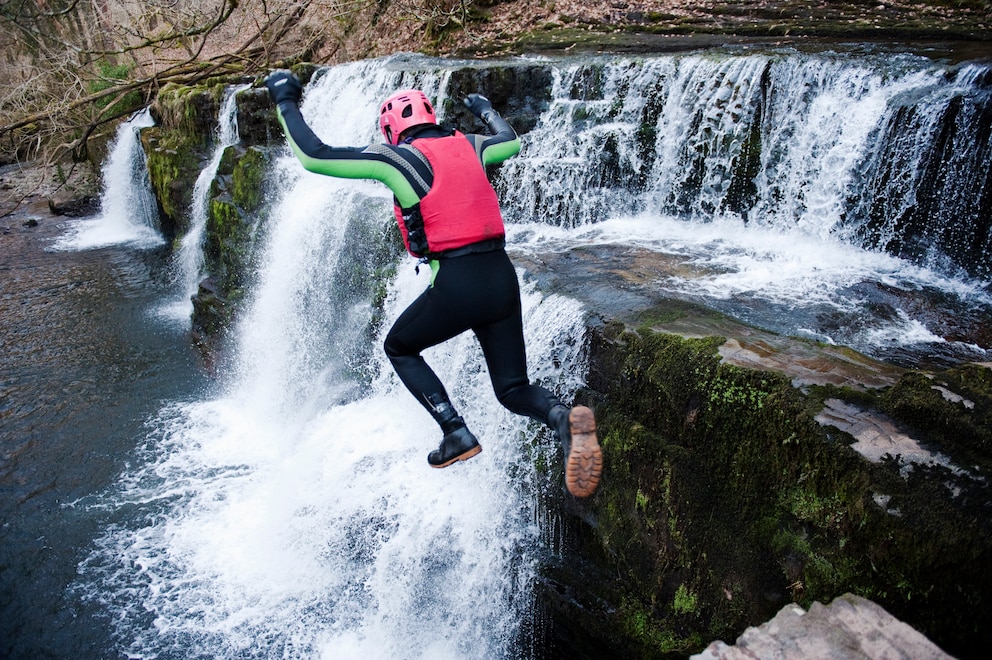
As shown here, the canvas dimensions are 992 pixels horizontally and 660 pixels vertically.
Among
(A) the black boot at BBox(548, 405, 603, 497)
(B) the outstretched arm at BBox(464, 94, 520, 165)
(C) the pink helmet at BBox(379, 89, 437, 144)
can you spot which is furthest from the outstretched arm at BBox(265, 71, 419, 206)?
(A) the black boot at BBox(548, 405, 603, 497)

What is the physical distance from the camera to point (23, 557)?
5.69 metres

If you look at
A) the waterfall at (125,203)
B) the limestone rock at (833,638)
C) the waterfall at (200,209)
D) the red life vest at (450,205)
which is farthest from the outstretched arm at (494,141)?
the waterfall at (125,203)

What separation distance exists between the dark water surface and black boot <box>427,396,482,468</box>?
139 inches

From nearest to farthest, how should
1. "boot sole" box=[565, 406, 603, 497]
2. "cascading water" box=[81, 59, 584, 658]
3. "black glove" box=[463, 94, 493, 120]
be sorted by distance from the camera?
"boot sole" box=[565, 406, 603, 497] → "black glove" box=[463, 94, 493, 120] → "cascading water" box=[81, 59, 584, 658]

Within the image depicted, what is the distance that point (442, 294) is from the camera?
324cm

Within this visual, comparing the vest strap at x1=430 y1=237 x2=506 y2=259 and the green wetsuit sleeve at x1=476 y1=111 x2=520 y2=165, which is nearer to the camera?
the vest strap at x1=430 y1=237 x2=506 y2=259

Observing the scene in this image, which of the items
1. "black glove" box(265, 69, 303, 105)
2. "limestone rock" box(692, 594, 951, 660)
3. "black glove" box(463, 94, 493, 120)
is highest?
"black glove" box(265, 69, 303, 105)

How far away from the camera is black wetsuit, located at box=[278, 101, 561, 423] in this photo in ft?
10.3

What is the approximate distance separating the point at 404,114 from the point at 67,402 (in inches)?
276

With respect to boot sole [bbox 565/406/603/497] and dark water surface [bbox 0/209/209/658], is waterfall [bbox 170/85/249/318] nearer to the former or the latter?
dark water surface [bbox 0/209/209/658]

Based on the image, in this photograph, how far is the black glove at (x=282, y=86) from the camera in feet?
10.8

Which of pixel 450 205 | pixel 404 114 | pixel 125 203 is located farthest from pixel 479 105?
pixel 125 203

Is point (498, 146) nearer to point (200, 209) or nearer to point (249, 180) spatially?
point (249, 180)

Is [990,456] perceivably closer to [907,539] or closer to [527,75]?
[907,539]
